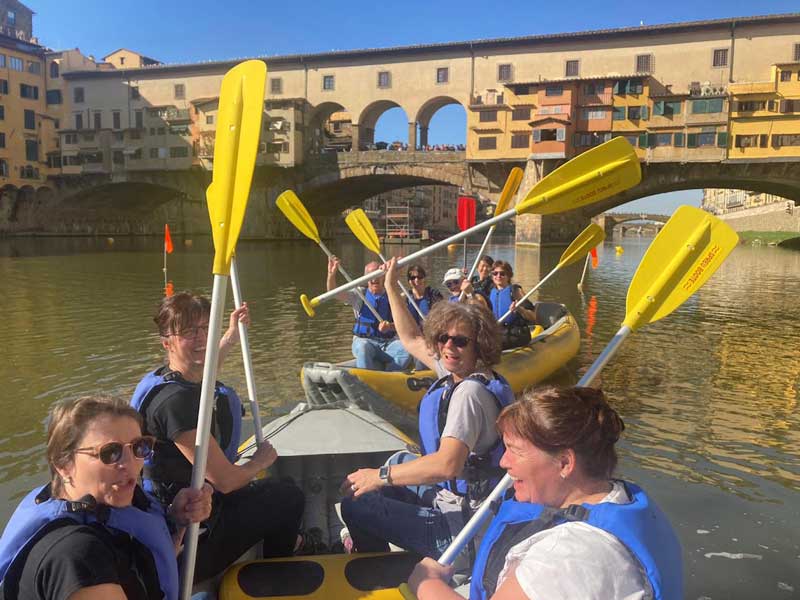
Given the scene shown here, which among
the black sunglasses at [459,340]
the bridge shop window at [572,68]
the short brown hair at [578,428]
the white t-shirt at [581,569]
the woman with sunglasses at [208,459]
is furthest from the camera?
the bridge shop window at [572,68]

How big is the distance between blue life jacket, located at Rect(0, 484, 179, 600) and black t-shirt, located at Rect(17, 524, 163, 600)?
0.07ft

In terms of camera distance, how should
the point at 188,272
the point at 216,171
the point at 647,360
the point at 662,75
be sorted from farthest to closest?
the point at 662,75, the point at 188,272, the point at 647,360, the point at 216,171

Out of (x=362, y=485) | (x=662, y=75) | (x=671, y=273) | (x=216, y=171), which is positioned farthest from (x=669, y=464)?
(x=662, y=75)

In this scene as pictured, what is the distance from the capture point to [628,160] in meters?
3.59

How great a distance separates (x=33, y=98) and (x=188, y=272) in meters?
38.9

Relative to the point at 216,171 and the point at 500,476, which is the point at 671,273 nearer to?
the point at 500,476

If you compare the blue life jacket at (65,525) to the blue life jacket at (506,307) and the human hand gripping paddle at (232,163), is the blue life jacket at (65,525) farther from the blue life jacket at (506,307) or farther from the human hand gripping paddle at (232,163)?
the blue life jacket at (506,307)

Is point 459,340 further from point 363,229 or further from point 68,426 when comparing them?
point 363,229

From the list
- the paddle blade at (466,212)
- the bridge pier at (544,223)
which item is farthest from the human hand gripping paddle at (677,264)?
the bridge pier at (544,223)

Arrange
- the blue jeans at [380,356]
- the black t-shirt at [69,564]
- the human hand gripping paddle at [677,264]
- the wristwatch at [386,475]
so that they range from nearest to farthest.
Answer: the black t-shirt at [69,564] → the wristwatch at [386,475] → the human hand gripping paddle at [677,264] → the blue jeans at [380,356]

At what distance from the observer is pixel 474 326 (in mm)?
2582

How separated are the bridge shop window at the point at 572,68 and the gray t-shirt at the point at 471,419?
4186 cm

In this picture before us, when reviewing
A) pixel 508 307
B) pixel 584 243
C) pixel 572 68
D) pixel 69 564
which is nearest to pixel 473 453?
pixel 69 564

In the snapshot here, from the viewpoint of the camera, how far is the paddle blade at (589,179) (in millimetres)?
3605
